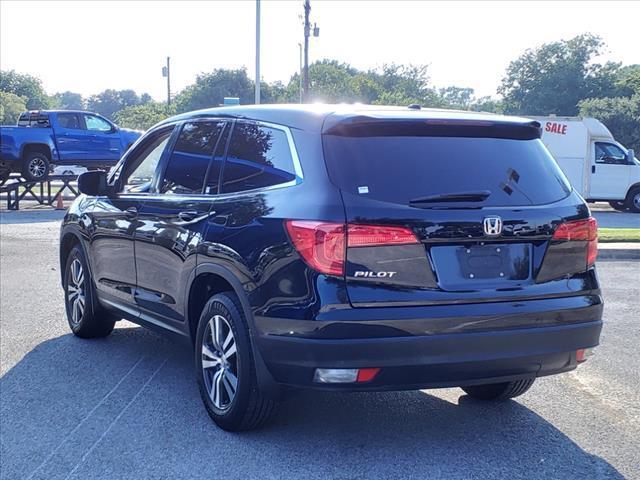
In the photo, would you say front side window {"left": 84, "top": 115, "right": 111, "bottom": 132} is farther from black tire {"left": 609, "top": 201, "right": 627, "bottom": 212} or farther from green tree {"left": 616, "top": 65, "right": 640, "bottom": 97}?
green tree {"left": 616, "top": 65, "right": 640, "bottom": 97}

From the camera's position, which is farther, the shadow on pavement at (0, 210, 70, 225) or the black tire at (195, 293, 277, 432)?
the shadow on pavement at (0, 210, 70, 225)

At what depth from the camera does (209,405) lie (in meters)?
4.93

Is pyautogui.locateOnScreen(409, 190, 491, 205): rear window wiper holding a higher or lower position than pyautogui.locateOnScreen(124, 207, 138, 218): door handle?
higher

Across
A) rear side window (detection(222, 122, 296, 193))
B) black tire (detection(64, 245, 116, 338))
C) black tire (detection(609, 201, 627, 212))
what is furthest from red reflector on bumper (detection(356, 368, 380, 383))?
black tire (detection(609, 201, 627, 212))

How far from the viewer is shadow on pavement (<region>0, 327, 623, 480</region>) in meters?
4.30

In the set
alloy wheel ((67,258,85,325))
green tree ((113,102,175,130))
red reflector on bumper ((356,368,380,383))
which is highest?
green tree ((113,102,175,130))

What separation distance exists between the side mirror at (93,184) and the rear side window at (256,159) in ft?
5.93

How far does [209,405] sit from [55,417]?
1014 mm

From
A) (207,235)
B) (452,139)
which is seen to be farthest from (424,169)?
(207,235)

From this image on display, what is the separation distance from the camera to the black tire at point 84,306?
6.89m

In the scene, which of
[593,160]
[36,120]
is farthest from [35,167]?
[593,160]

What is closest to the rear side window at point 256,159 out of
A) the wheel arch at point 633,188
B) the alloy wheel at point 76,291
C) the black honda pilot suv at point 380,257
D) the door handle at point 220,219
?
the black honda pilot suv at point 380,257

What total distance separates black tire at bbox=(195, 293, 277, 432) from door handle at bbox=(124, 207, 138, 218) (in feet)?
4.20

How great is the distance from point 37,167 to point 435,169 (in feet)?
66.5
